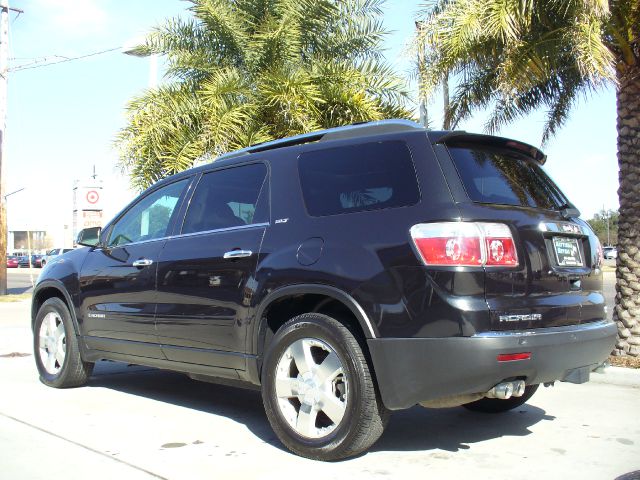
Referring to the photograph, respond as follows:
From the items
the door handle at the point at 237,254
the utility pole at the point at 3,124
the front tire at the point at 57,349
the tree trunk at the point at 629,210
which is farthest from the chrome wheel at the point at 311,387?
the utility pole at the point at 3,124

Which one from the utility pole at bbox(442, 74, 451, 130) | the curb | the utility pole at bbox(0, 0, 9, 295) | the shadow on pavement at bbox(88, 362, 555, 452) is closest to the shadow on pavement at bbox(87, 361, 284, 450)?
the shadow on pavement at bbox(88, 362, 555, 452)

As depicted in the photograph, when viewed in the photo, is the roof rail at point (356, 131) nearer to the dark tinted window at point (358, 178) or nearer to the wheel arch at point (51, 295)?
the dark tinted window at point (358, 178)

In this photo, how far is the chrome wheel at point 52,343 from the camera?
6.57 meters

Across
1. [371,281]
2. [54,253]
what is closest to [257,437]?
[371,281]

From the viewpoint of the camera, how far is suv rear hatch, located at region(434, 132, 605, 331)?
386 centimetres

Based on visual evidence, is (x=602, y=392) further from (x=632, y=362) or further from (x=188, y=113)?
(x=188, y=113)

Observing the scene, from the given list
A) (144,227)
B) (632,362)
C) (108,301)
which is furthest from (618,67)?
(108,301)

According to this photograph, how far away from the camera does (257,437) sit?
483 cm

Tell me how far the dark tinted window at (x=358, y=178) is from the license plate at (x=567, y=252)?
3.14 feet

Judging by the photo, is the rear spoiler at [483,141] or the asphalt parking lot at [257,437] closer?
the asphalt parking lot at [257,437]

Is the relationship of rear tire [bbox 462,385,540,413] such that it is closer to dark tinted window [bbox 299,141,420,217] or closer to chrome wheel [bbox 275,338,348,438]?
chrome wheel [bbox 275,338,348,438]

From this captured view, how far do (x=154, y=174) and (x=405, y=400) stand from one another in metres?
8.89

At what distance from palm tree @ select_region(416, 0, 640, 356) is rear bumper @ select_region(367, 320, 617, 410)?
383 centimetres

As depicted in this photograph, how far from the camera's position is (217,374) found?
4.92 meters
